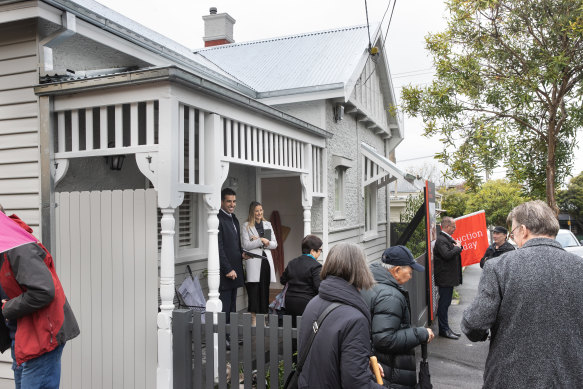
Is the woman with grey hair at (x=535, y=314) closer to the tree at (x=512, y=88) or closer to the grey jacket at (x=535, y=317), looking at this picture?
the grey jacket at (x=535, y=317)

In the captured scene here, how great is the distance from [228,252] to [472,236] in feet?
16.5

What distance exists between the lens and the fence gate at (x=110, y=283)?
459cm

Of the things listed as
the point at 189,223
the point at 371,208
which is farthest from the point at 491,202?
the point at 189,223

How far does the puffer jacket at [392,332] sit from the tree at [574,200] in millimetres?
48781

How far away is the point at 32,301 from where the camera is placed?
10.1 feet

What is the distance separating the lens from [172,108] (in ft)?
14.6

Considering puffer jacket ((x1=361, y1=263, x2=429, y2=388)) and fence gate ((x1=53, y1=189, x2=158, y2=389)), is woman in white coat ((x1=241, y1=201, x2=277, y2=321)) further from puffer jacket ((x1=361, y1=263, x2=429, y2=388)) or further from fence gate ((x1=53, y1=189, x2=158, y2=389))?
Result: puffer jacket ((x1=361, y1=263, x2=429, y2=388))

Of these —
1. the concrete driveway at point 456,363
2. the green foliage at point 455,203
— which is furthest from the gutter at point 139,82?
the green foliage at point 455,203

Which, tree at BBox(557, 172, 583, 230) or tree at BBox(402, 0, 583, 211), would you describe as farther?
tree at BBox(557, 172, 583, 230)

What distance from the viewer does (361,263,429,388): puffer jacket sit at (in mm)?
3117

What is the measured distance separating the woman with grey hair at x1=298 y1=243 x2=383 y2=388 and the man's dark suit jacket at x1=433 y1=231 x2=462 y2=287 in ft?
16.9

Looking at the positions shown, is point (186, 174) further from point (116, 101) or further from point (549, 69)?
point (549, 69)

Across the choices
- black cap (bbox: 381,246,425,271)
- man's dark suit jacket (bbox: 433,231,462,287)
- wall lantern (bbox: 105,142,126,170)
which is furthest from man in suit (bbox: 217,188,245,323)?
man's dark suit jacket (bbox: 433,231,462,287)

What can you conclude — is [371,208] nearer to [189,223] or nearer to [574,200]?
[189,223]
